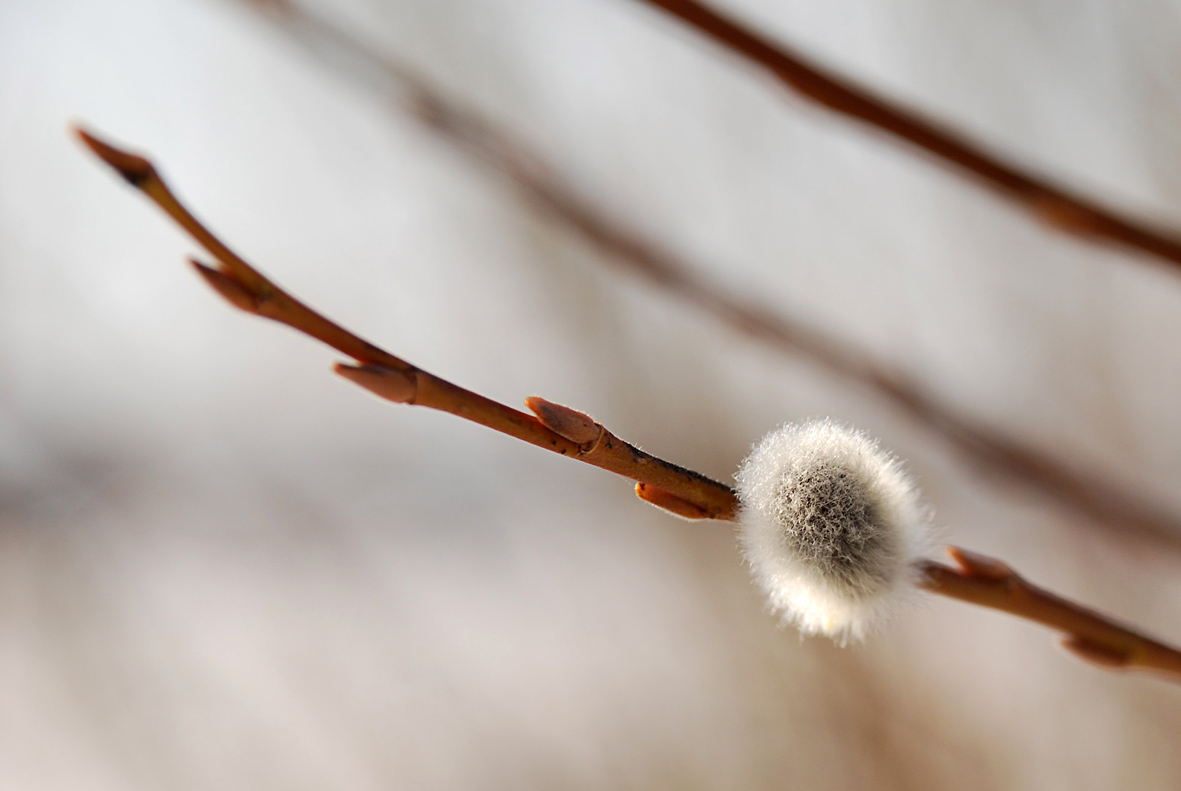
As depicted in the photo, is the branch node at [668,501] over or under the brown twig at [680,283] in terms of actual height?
under

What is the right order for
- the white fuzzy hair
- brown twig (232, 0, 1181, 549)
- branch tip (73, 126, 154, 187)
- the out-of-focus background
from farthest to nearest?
the out-of-focus background
brown twig (232, 0, 1181, 549)
the white fuzzy hair
branch tip (73, 126, 154, 187)

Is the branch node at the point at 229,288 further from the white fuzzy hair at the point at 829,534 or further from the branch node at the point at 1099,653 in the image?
the branch node at the point at 1099,653

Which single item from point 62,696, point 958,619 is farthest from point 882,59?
point 62,696

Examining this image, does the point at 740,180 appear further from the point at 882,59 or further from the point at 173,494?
the point at 173,494

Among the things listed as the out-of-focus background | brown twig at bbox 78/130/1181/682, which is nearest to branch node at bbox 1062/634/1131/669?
brown twig at bbox 78/130/1181/682

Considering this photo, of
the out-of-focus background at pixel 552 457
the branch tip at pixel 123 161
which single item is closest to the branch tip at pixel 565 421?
the branch tip at pixel 123 161

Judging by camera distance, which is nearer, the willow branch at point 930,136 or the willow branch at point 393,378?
the willow branch at point 393,378

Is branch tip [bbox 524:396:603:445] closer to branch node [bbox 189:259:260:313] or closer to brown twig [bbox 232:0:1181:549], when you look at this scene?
branch node [bbox 189:259:260:313]

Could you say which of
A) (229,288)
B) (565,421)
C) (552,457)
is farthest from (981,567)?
(552,457)
